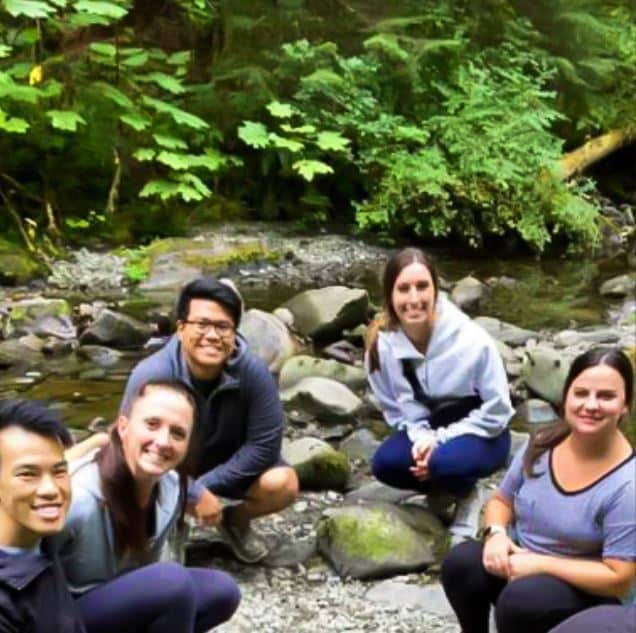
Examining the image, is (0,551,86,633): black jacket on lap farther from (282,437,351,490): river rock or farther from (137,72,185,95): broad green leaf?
(137,72,185,95): broad green leaf

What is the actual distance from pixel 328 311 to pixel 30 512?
511 centimetres

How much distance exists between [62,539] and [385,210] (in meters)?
7.79

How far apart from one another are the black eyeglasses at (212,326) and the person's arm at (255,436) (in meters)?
0.23

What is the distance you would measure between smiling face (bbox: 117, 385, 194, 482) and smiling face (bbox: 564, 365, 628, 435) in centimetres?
100

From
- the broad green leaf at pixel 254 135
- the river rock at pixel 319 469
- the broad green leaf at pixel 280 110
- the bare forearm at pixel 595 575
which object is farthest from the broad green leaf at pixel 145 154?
the bare forearm at pixel 595 575

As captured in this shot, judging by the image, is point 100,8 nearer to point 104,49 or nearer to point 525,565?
point 104,49

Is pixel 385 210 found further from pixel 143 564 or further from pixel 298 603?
pixel 143 564

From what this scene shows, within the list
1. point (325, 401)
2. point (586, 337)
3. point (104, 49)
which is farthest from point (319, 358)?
point (104, 49)

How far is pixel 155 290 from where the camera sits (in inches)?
329

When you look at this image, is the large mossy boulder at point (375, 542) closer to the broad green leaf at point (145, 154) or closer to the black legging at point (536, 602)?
the black legging at point (536, 602)

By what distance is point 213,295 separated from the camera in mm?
3396

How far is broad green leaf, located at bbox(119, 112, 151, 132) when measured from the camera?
915 cm

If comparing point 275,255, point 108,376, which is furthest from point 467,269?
point 108,376

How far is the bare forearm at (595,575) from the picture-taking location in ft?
8.97
